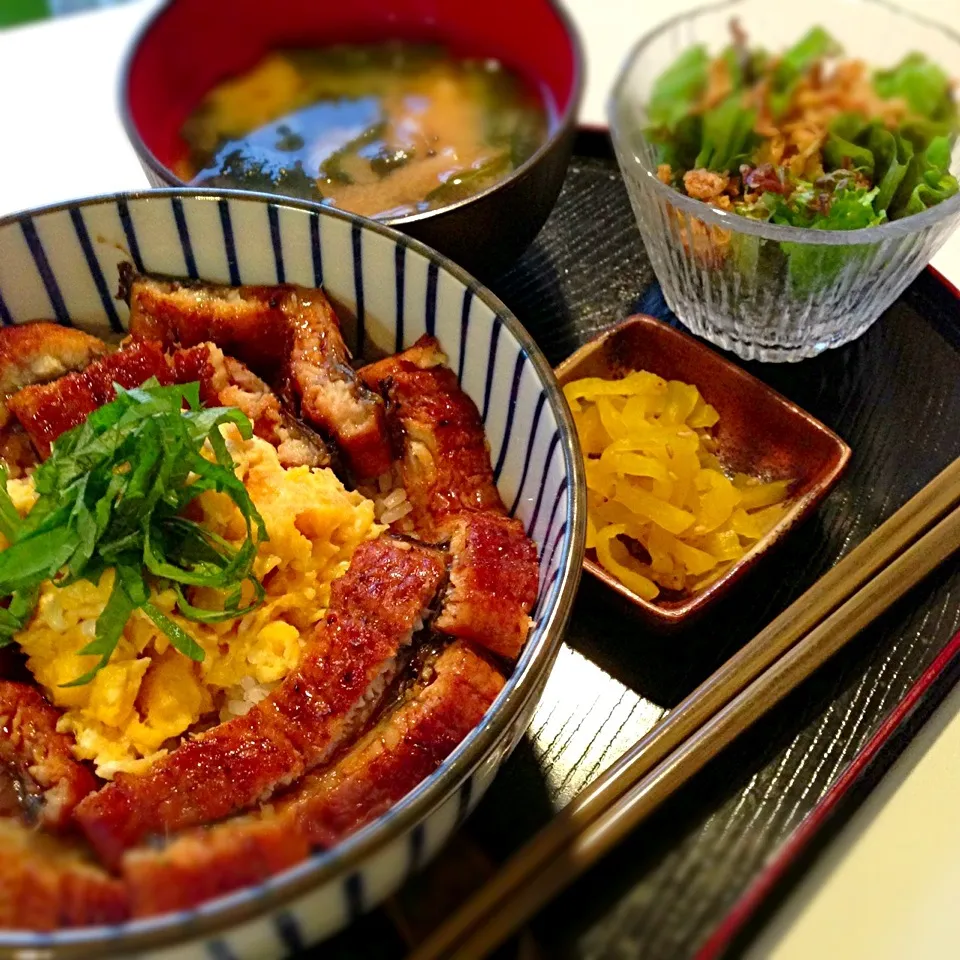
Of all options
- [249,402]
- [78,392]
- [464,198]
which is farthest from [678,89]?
[78,392]

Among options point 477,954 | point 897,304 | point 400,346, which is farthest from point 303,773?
point 897,304

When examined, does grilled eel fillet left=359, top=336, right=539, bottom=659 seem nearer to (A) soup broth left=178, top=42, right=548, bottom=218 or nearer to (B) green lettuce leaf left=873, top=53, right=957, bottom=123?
(A) soup broth left=178, top=42, right=548, bottom=218

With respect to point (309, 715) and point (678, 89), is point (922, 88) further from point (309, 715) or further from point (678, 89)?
point (309, 715)

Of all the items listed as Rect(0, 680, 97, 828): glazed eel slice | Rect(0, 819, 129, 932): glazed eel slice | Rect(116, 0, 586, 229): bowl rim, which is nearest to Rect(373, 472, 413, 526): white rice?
Rect(116, 0, 586, 229): bowl rim

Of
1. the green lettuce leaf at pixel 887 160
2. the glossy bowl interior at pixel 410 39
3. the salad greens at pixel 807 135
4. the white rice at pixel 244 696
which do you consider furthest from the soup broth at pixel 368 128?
the white rice at pixel 244 696

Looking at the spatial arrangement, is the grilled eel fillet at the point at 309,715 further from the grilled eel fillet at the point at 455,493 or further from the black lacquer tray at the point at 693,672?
the black lacquer tray at the point at 693,672

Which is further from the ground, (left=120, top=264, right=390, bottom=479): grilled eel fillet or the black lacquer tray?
(left=120, top=264, right=390, bottom=479): grilled eel fillet

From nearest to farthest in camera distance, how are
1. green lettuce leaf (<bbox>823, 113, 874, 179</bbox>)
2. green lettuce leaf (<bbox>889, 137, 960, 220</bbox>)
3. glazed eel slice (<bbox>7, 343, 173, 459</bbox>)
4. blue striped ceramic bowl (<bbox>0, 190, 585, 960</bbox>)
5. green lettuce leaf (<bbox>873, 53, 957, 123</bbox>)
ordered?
blue striped ceramic bowl (<bbox>0, 190, 585, 960</bbox>) → glazed eel slice (<bbox>7, 343, 173, 459</bbox>) → green lettuce leaf (<bbox>889, 137, 960, 220</bbox>) → green lettuce leaf (<bbox>823, 113, 874, 179</bbox>) → green lettuce leaf (<bbox>873, 53, 957, 123</bbox>)
